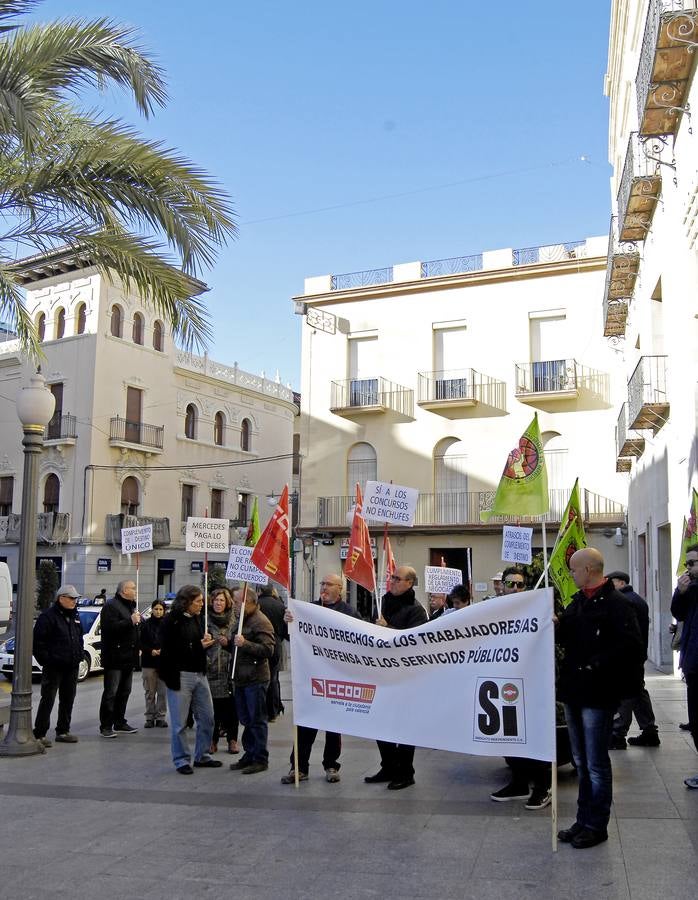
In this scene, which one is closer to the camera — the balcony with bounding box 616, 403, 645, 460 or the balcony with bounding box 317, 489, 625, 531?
the balcony with bounding box 616, 403, 645, 460

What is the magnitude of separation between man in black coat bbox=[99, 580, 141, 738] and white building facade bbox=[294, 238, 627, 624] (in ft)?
56.9

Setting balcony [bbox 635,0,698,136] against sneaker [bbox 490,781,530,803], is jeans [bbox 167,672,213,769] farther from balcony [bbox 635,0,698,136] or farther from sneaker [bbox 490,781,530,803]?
balcony [bbox 635,0,698,136]

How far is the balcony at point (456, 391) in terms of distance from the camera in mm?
29141

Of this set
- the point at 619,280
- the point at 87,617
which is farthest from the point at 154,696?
the point at 619,280

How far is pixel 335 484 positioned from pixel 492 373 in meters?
6.53

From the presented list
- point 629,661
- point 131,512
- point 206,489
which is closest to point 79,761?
point 629,661

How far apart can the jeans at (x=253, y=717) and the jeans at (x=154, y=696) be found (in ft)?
11.4

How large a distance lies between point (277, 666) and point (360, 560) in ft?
7.37

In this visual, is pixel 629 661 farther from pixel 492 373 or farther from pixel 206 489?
pixel 206 489

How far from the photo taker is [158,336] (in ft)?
139

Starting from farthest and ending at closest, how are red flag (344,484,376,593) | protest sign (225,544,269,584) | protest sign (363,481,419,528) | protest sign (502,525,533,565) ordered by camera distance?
protest sign (502,525,533,565) → protest sign (363,481,419,528) → protest sign (225,544,269,584) → red flag (344,484,376,593)

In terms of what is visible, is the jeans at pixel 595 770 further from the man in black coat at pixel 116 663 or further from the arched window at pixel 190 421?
the arched window at pixel 190 421

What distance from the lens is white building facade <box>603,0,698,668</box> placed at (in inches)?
498

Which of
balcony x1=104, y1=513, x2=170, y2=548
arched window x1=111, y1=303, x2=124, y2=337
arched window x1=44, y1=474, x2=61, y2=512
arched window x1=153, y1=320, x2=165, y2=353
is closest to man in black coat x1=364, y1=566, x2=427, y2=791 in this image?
balcony x1=104, y1=513, x2=170, y2=548
